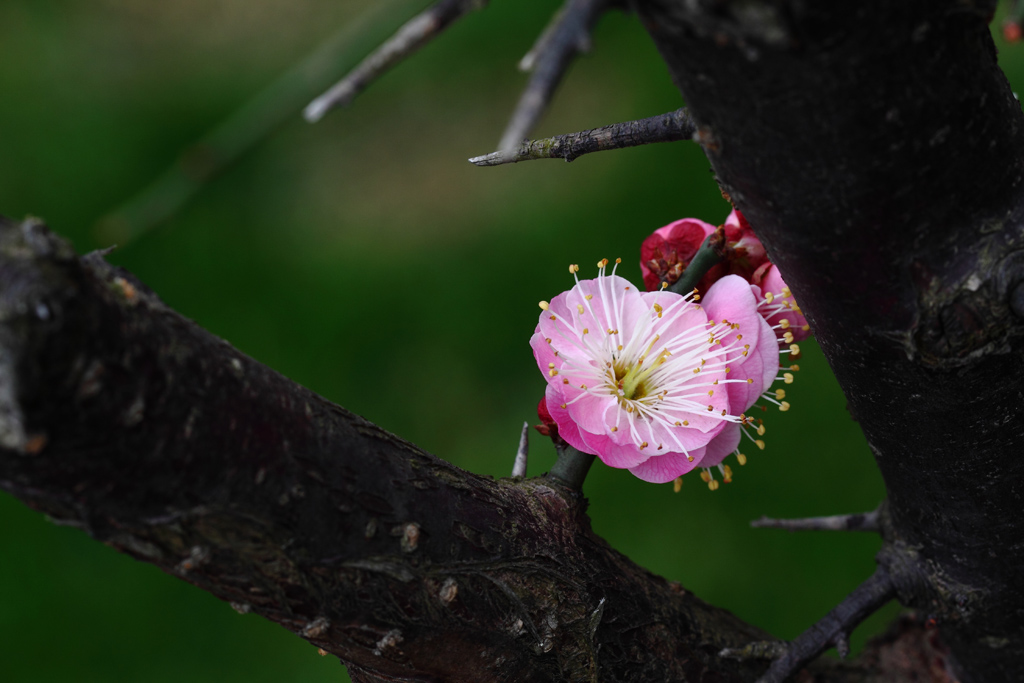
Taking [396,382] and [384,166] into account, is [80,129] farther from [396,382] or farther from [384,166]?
[396,382]

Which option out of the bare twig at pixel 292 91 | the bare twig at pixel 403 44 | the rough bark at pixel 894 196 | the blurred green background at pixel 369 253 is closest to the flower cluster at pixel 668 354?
the rough bark at pixel 894 196

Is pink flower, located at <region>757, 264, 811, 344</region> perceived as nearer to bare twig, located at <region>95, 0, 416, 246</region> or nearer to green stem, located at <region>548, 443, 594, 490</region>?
green stem, located at <region>548, 443, 594, 490</region>

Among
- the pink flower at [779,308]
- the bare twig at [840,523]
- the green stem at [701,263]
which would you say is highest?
the green stem at [701,263]

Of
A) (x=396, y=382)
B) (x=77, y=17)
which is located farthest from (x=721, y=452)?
(x=77, y=17)

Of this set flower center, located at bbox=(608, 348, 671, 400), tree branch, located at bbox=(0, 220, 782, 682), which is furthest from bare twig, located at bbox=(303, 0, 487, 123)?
flower center, located at bbox=(608, 348, 671, 400)

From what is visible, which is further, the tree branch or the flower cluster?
the flower cluster

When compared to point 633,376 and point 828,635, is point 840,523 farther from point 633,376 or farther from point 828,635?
point 633,376

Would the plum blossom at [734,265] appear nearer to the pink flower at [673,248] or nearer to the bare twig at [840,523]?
the pink flower at [673,248]
